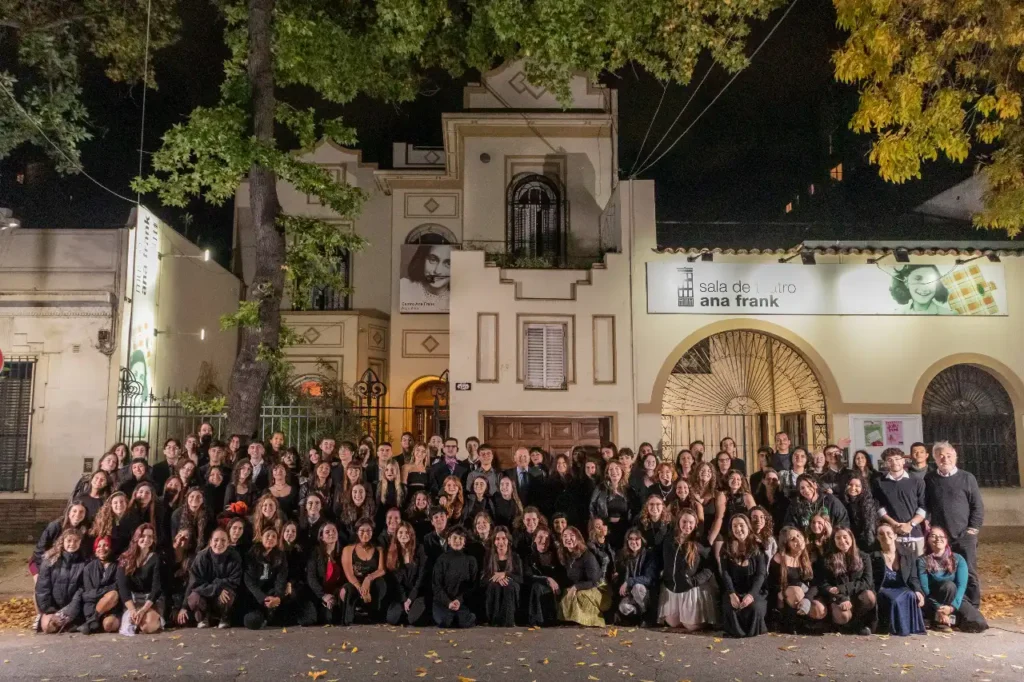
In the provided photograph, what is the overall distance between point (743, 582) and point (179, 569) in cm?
555

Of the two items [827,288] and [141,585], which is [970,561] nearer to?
[827,288]

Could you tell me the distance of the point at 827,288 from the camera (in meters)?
13.1

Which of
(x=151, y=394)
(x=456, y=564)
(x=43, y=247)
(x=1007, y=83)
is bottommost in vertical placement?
(x=456, y=564)

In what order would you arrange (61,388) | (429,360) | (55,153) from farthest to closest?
(429,360) < (55,153) < (61,388)

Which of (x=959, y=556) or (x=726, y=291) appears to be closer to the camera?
(x=959, y=556)

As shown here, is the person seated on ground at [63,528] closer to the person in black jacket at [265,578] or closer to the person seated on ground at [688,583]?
the person in black jacket at [265,578]

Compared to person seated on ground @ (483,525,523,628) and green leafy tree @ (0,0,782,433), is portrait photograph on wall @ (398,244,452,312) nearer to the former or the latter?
green leafy tree @ (0,0,782,433)

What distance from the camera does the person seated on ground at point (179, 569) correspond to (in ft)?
24.3

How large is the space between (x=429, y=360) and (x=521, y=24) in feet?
30.1

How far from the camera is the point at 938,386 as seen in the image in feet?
43.3

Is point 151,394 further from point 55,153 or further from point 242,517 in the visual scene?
point 242,517

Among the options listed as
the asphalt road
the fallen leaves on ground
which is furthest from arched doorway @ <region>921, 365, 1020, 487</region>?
the fallen leaves on ground

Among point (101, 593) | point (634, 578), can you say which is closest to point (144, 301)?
point (101, 593)

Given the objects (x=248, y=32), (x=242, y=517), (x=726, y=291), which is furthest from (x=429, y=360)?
(x=242, y=517)
